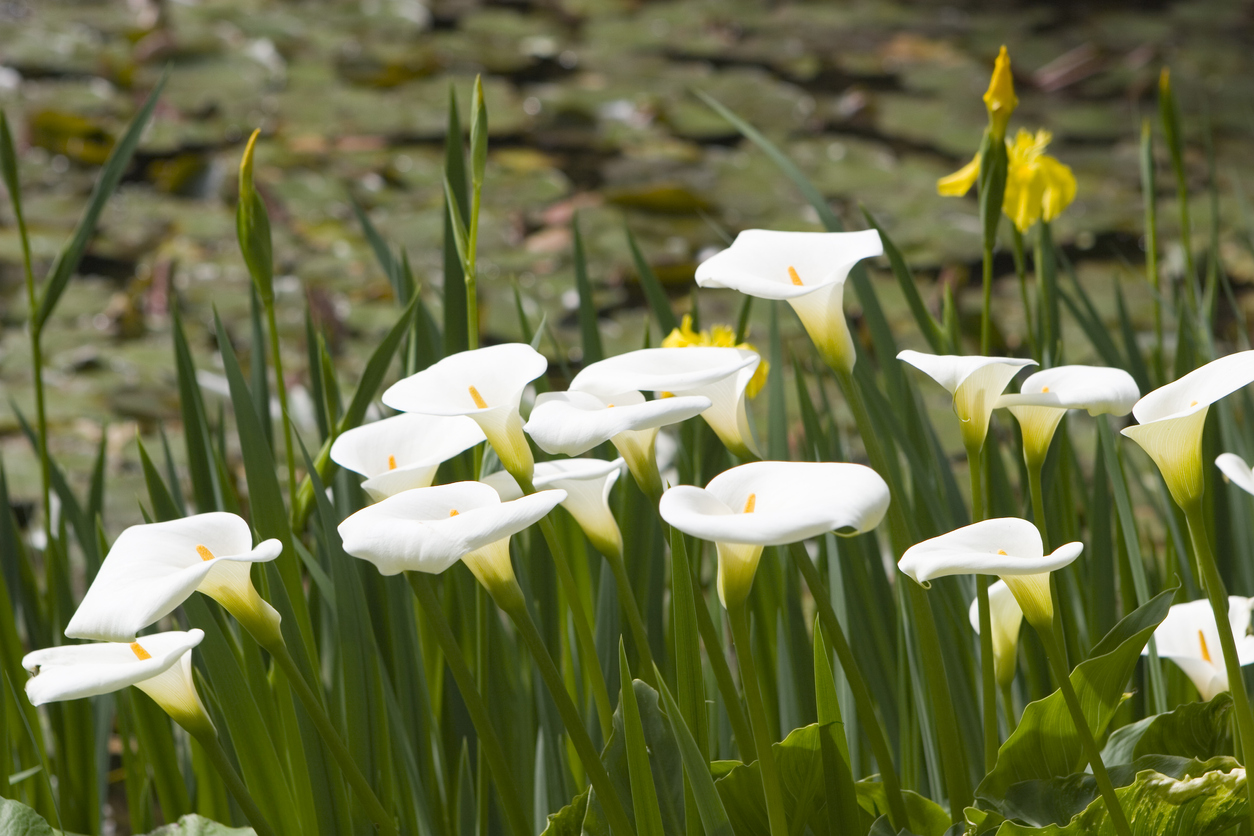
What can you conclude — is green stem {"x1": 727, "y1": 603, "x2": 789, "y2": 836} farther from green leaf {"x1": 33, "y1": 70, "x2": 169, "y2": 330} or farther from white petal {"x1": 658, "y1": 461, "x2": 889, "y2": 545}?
green leaf {"x1": 33, "y1": 70, "x2": 169, "y2": 330}

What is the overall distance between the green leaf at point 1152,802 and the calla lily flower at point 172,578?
261 millimetres

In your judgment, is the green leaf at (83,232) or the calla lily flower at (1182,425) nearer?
the calla lily flower at (1182,425)

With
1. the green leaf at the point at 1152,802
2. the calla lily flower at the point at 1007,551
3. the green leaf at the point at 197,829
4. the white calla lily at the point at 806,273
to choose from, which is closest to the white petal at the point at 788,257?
the white calla lily at the point at 806,273

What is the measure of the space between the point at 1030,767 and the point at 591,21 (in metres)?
3.19

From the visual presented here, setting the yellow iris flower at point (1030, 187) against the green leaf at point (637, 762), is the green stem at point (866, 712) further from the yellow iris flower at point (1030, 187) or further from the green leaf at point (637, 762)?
the yellow iris flower at point (1030, 187)

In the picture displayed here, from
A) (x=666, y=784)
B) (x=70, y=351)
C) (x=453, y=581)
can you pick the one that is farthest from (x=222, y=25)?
(x=666, y=784)

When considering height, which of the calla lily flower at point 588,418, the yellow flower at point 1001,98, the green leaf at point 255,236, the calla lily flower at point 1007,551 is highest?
the yellow flower at point 1001,98

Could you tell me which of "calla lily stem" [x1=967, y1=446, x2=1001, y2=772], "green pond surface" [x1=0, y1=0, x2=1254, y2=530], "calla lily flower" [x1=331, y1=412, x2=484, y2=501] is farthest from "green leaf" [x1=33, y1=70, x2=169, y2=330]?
"green pond surface" [x1=0, y1=0, x2=1254, y2=530]

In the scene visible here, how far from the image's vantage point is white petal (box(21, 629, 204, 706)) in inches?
10.9

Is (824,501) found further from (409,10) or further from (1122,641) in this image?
(409,10)

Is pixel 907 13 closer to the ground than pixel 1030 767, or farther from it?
farther from it

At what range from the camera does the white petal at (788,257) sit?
0.37 m

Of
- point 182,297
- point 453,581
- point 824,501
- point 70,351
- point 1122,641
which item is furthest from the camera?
point 182,297

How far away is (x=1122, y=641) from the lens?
0.38m
